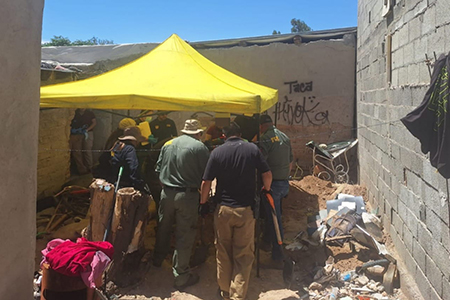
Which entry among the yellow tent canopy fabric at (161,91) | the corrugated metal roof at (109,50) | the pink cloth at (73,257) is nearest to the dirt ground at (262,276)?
the pink cloth at (73,257)

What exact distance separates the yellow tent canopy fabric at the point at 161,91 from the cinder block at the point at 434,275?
265 cm

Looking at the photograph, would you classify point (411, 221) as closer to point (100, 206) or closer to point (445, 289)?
point (445, 289)

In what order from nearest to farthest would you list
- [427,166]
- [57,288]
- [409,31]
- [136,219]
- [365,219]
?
1. [57,288]
2. [427,166]
3. [409,31]
4. [136,219]
5. [365,219]

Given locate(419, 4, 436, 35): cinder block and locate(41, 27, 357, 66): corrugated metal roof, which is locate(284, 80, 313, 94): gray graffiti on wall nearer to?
locate(41, 27, 357, 66): corrugated metal roof

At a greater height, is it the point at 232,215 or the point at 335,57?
the point at 335,57

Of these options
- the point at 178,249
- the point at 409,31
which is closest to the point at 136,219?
the point at 178,249

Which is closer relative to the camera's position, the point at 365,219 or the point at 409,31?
the point at 409,31

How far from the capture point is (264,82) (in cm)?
1144

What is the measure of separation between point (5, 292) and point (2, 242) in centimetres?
35

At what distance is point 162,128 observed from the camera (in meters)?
7.71

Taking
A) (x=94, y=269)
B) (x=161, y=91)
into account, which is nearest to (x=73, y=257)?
(x=94, y=269)

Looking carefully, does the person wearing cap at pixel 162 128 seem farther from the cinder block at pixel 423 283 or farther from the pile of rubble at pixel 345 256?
the cinder block at pixel 423 283

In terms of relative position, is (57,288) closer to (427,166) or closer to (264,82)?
(427,166)

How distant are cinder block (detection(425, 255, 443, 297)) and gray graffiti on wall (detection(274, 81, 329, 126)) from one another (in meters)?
7.28
